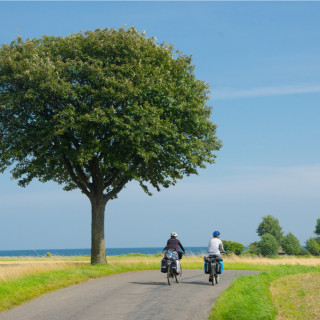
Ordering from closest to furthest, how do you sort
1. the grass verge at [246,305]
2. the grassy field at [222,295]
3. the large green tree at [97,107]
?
the grass verge at [246,305], the grassy field at [222,295], the large green tree at [97,107]

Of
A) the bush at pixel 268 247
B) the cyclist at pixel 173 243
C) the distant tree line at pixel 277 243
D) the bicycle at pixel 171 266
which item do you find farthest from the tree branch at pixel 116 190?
the bush at pixel 268 247

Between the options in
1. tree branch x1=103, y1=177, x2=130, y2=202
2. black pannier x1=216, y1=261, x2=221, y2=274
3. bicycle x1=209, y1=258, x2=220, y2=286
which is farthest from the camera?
tree branch x1=103, y1=177, x2=130, y2=202

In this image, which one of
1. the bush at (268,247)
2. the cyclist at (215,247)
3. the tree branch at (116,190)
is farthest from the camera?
the bush at (268,247)

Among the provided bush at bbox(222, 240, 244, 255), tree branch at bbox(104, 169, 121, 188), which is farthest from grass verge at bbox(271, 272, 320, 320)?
bush at bbox(222, 240, 244, 255)

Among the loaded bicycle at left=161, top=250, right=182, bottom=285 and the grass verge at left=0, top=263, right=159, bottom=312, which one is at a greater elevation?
the loaded bicycle at left=161, top=250, right=182, bottom=285

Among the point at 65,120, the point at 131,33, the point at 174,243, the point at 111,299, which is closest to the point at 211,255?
the point at 174,243

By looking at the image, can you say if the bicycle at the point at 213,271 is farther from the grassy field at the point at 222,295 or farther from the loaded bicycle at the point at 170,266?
the loaded bicycle at the point at 170,266

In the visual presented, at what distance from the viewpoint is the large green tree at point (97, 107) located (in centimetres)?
2525

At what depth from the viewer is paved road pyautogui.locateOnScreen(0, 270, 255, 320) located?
456 inches

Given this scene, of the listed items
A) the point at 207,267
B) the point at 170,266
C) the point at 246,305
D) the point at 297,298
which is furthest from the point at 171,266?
the point at 246,305

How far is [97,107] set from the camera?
25.6m

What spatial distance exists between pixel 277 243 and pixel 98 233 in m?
64.4

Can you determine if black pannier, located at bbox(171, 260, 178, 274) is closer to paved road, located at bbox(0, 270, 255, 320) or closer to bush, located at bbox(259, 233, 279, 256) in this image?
paved road, located at bbox(0, 270, 255, 320)

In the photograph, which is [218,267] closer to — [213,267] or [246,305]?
[213,267]
